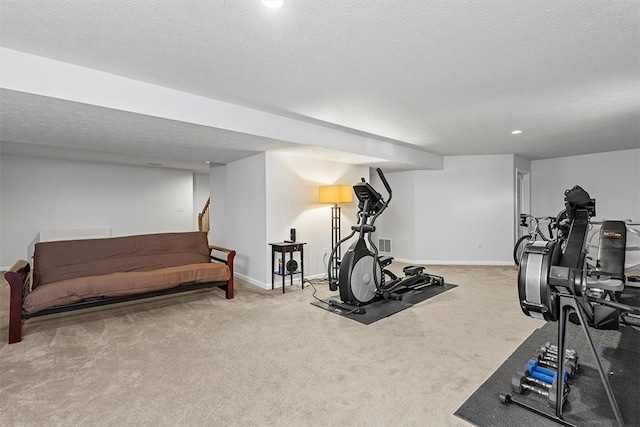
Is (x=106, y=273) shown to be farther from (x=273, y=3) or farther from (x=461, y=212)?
(x=461, y=212)

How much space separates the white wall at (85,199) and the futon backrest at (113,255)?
3.38 metres

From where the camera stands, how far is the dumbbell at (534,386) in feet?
6.20

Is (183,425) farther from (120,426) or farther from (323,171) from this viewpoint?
(323,171)

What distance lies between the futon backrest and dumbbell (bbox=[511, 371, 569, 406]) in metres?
3.87

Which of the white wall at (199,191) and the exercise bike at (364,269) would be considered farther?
the white wall at (199,191)

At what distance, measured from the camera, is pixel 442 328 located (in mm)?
3125

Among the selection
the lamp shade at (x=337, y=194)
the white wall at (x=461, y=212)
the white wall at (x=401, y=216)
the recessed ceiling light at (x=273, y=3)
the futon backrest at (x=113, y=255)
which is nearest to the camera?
the recessed ceiling light at (x=273, y=3)

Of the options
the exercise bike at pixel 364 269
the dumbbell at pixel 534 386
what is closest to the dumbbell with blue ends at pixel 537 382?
the dumbbell at pixel 534 386

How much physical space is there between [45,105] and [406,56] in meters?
2.85

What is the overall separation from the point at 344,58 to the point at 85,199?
6.69m

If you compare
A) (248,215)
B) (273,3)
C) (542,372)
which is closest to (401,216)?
(248,215)

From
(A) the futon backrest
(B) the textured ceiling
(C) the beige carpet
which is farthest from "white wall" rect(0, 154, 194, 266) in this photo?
(A) the futon backrest

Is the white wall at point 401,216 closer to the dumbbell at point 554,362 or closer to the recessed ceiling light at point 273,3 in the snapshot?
the dumbbell at point 554,362

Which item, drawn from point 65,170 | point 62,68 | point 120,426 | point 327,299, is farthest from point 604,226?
point 65,170
